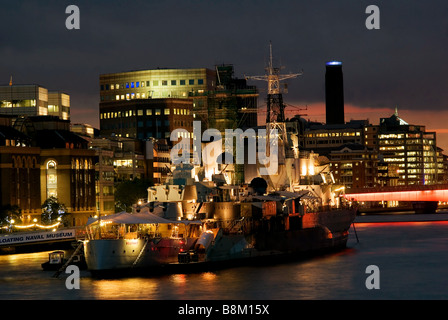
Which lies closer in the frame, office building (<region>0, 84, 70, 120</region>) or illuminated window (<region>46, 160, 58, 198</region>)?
illuminated window (<region>46, 160, 58, 198</region>)

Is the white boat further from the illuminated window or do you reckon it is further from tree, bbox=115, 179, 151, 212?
tree, bbox=115, 179, 151, 212

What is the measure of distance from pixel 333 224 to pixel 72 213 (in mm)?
53388

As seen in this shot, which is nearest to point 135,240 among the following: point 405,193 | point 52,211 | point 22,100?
point 52,211

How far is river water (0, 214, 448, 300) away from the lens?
63656 mm

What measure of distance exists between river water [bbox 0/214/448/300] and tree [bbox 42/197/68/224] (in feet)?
131

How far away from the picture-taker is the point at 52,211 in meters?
133

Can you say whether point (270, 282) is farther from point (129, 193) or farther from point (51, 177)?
point (129, 193)

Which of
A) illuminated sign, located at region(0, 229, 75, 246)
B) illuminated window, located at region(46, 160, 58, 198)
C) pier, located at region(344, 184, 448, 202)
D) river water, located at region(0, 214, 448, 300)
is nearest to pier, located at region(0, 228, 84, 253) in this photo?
illuminated sign, located at region(0, 229, 75, 246)

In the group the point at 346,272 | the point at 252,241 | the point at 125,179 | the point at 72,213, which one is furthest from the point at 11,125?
the point at 346,272

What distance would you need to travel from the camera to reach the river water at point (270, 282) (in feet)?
209

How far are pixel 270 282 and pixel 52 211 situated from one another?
68814 millimetres
